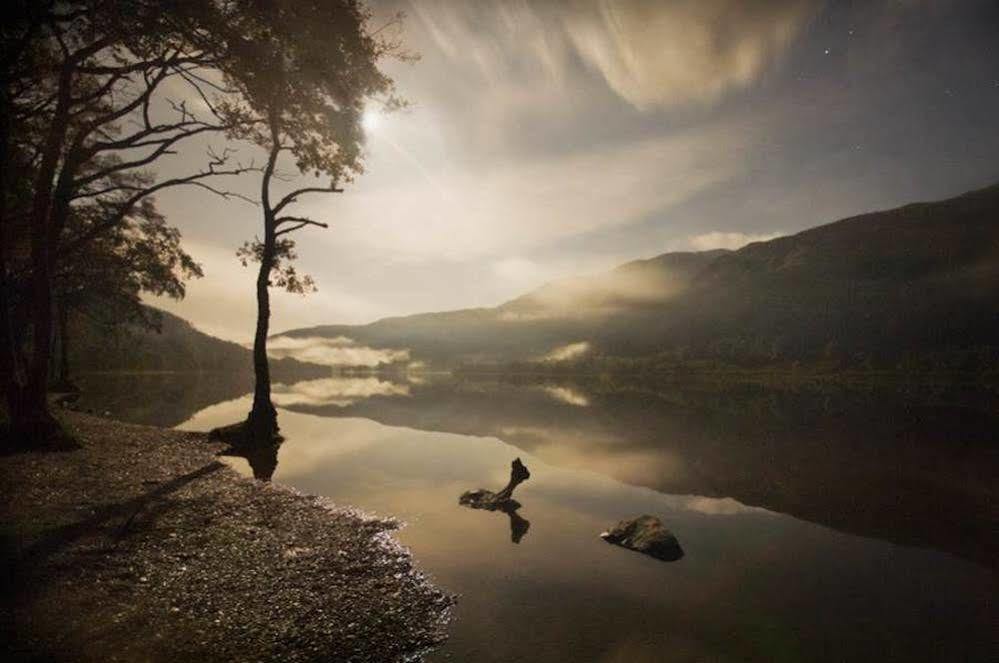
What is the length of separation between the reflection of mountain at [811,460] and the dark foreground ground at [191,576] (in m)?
17.2

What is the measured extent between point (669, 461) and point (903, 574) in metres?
16.7

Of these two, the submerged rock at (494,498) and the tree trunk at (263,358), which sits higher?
the tree trunk at (263,358)

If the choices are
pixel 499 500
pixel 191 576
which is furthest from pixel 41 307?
pixel 499 500

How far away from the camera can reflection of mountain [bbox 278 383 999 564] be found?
65.1 ft

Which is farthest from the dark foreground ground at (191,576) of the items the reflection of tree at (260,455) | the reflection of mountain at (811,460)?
the reflection of mountain at (811,460)

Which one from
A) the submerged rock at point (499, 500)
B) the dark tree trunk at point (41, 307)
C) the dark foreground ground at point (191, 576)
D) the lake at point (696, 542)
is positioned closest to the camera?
the dark foreground ground at point (191, 576)

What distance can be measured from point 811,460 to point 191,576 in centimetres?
3561

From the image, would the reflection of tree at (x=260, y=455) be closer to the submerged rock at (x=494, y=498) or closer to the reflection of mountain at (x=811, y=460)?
the submerged rock at (x=494, y=498)

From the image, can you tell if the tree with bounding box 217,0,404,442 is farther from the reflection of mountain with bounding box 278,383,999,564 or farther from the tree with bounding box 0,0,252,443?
the reflection of mountain with bounding box 278,383,999,564

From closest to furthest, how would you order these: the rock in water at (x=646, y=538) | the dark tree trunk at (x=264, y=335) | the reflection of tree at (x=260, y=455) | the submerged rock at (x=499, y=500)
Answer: the rock in water at (x=646, y=538)
the submerged rock at (x=499, y=500)
the reflection of tree at (x=260, y=455)
the dark tree trunk at (x=264, y=335)

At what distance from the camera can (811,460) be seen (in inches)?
1266

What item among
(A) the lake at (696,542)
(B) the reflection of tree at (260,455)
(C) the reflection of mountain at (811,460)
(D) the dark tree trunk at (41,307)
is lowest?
(C) the reflection of mountain at (811,460)

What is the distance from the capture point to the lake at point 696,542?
33.8 ft

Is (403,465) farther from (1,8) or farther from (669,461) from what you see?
(1,8)
